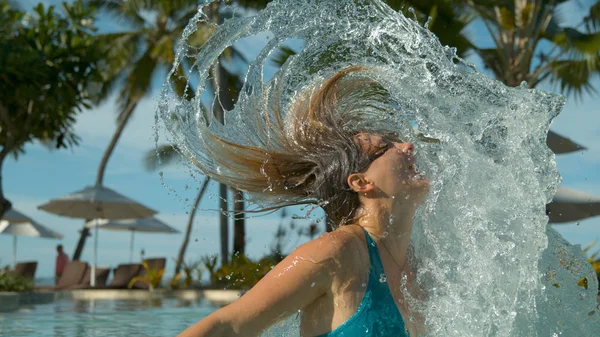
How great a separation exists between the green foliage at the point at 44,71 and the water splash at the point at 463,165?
13.8 metres

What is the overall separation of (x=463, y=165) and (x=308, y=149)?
780 millimetres

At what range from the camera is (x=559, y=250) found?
11.8 feet

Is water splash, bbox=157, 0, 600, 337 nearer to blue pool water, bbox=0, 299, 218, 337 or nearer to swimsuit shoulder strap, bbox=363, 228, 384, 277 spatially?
swimsuit shoulder strap, bbox=363, 228, 384, 277

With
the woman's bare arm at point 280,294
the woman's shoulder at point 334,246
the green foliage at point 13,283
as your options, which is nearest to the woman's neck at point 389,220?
the woman's shoulder at point 334,246

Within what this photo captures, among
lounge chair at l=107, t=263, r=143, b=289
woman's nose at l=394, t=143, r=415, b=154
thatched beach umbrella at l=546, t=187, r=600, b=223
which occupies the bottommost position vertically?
lounge chair at l=107, t=263, r=143, b=289

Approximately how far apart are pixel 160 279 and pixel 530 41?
11.1m

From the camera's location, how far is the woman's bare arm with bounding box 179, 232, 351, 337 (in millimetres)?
2314

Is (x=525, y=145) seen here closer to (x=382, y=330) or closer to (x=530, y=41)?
(x=382, y=330)

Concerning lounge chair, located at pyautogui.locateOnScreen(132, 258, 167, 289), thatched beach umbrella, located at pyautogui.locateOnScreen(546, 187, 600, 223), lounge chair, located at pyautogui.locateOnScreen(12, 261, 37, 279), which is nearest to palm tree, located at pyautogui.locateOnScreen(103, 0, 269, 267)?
lounge chair, located at pyautogui.locateOnScreen(12, 261, 37, 279)

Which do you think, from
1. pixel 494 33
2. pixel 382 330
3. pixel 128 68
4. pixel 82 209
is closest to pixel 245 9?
pixel 494 33

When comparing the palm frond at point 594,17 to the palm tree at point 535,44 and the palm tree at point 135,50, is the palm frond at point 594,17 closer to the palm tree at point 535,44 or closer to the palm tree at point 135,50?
the palm tree at point 535,44

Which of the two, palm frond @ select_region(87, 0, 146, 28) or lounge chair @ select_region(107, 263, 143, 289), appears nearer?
lounge chair @ select_region(107, 263, 143, 289)

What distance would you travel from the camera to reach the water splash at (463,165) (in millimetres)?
3029

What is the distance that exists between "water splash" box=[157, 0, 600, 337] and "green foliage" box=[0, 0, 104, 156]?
45.3 ft
